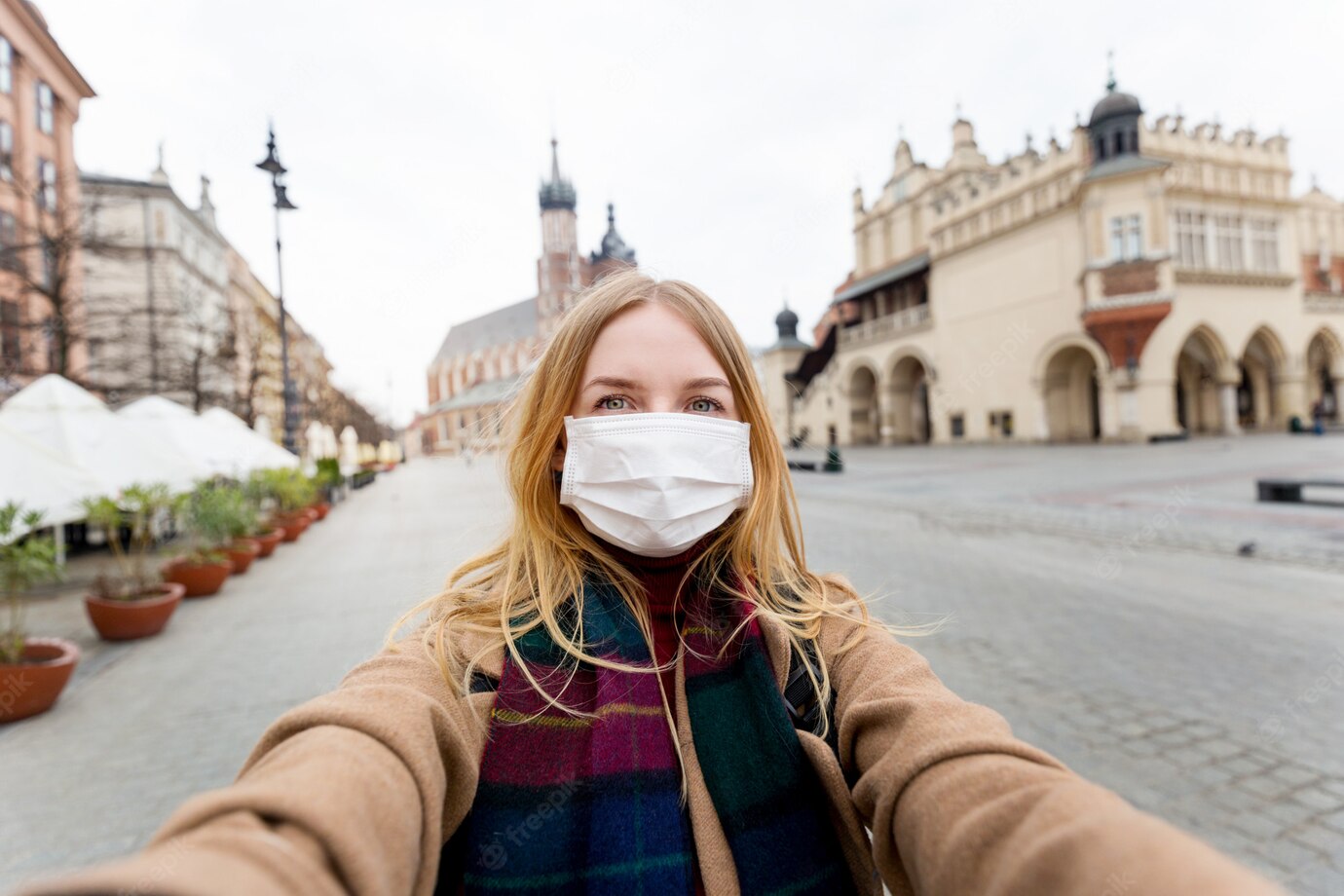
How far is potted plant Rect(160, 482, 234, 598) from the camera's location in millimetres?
8234

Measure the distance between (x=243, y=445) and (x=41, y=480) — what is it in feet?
26.6

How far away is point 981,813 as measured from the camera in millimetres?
935

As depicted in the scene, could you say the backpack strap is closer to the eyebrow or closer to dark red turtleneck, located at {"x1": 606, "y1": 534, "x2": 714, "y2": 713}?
dark red turtleneck, located at {"x1": 606, "y1": 534, "x2": 714, "y2": 713}

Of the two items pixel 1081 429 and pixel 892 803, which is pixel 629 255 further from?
pixel 892 803

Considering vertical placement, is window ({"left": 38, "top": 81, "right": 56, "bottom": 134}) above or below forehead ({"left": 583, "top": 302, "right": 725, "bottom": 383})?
above

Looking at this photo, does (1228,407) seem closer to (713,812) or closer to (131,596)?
(713,812)

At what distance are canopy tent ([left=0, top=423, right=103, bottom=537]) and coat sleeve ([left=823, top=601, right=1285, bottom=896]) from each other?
8.53 m

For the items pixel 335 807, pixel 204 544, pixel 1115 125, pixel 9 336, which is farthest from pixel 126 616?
pixel 1115 125

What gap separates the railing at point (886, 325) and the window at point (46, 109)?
1572 inches

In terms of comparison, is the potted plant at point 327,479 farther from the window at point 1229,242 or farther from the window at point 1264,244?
the window at point 1264,244

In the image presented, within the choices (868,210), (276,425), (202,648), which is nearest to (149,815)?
(202,648)

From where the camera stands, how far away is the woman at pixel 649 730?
809mm

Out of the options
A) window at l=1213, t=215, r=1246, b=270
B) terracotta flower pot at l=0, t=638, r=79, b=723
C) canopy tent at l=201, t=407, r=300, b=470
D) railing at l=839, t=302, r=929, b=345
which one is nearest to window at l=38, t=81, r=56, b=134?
canopy tent at l=201, t=407, r=300, b=470

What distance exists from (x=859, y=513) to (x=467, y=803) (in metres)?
11.8
